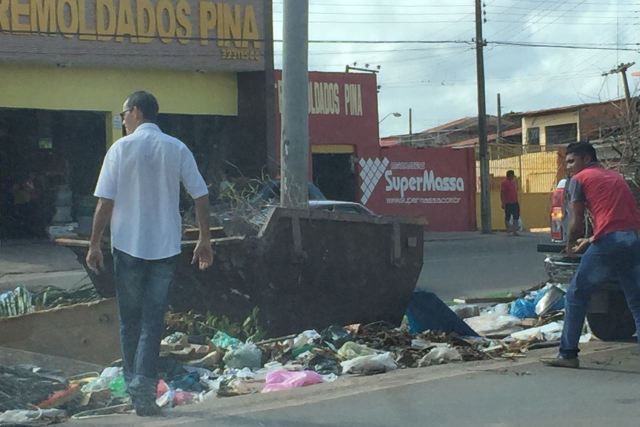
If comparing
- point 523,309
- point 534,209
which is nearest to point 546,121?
point 534,209

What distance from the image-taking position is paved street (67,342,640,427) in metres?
6.09

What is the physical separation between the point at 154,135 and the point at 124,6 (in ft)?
58.8

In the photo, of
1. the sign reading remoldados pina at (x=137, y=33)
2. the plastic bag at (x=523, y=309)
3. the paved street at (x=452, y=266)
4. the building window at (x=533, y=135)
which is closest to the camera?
the plastic bag at (x=523, y=309)

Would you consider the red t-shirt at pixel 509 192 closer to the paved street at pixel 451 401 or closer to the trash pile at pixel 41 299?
the trash pile at pixel 41 299

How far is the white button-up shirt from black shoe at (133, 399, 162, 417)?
852 millimetres

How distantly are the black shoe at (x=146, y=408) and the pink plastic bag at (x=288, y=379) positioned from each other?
101 cm

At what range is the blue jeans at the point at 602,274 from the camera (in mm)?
7441

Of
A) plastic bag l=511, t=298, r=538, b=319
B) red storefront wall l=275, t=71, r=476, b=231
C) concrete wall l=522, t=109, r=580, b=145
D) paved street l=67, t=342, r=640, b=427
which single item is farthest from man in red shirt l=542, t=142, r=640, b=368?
concrete wall l=522, t=109, r=580, b=145

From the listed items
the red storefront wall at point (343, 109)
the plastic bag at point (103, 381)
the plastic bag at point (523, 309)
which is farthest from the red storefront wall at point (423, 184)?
the plastic bag at point (103, 381)

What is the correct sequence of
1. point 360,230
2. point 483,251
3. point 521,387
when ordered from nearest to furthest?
1. point 521,387
2. point 360,230
3. point 483,251

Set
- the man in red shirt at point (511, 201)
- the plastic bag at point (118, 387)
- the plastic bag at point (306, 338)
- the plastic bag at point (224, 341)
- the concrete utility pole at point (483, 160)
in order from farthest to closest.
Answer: the concrete utility pole at point (483, 160)
the man in red shirt at point (511, 201)
the plastic bag at point (306, 338)
the plastic bag at point (224, 341)
the plastic bag at point (118, 387)

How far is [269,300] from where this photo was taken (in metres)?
8.66

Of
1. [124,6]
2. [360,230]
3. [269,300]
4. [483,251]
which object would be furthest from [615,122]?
[124,6]

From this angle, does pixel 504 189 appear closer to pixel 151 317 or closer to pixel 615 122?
pixel 615 122
